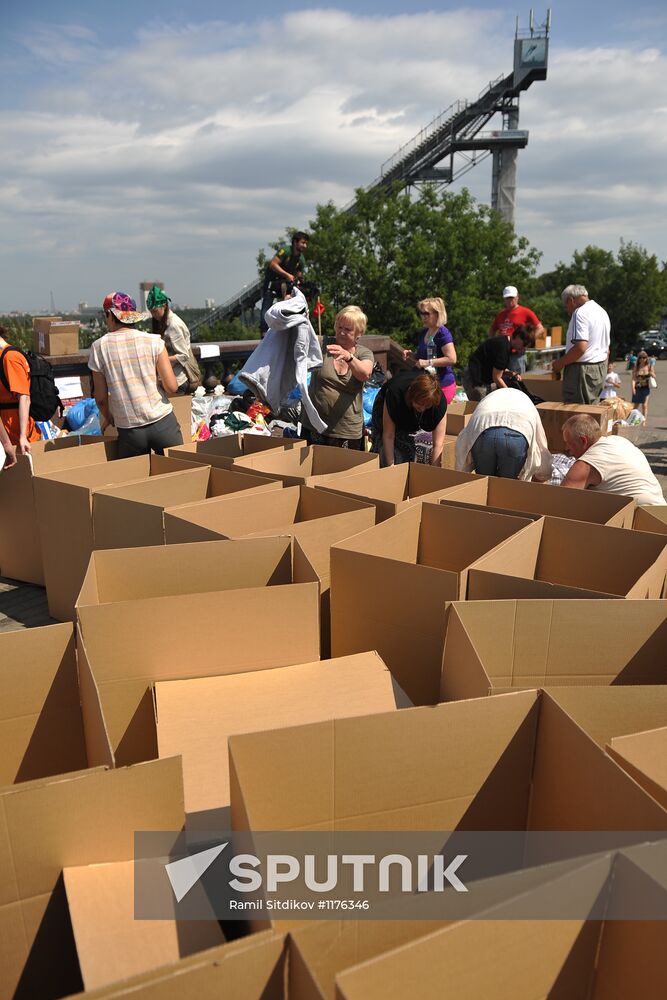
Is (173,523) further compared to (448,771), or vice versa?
(173,523)

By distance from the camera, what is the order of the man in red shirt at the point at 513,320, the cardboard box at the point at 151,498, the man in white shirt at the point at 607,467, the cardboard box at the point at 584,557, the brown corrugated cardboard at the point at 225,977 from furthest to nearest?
1. the man in red shirt at the point at 513,320
2. the man in white shirt at the point at 607,467
3. the cardboard box at the point at 151,498
4. the cardboard box at the point at 584,557
5. the brown corrugated cardboard at the point at 225,977

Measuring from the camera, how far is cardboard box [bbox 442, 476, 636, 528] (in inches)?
112

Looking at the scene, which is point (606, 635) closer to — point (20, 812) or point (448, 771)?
point (448, 771)

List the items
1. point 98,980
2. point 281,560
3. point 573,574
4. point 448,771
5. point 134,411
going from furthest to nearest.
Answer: point 134,411 → point 573,574 → point 281,560 → point 448,771 → point 98,980

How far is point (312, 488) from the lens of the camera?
306cm

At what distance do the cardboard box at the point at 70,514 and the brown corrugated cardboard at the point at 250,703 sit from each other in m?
1.55

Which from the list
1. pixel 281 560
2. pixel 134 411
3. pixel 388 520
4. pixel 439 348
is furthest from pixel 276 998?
pixel 439 348

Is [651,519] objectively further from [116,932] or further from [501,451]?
[116,932]

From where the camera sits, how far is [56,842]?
1.27m

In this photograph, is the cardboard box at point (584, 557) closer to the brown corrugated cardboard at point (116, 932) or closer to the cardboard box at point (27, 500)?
the brown corrugated cardboard at point (116, 932)

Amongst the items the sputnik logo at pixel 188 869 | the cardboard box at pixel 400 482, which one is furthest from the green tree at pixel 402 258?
the sputnik logo at pixel 188 869

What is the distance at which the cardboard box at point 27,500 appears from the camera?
3.93 m

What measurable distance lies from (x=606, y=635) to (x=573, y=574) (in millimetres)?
795

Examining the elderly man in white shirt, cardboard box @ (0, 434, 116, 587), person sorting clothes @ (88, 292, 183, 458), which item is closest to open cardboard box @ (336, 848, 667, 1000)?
the elderly man in white shirt
